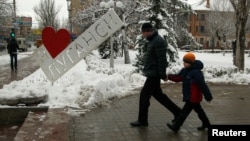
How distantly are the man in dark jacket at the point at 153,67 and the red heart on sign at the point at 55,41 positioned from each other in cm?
465

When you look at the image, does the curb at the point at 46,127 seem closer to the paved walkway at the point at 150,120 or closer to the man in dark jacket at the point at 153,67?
the paved walkway at the point at 150,120

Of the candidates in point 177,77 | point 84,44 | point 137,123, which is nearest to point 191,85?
point 177,77

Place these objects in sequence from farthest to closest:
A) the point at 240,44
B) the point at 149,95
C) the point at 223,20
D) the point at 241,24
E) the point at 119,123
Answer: the point at 223,20 → the point at 240,44 → the point at 241,24 → the point at 119,123 → the point at 149,95

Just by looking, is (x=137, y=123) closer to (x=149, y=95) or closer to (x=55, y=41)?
(x=149, y=95)

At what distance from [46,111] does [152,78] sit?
2518mm

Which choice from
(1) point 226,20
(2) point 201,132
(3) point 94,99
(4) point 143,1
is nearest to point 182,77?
(2) point 201,132

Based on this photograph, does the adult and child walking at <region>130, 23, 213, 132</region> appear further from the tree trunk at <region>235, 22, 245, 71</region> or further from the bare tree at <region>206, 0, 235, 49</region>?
the bare tree at <region>206, 0, 235, 49</region>

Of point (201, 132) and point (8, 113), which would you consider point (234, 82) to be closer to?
point (201, 132)

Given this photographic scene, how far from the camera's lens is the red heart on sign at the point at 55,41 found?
10.2 m

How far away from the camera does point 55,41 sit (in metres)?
10.3

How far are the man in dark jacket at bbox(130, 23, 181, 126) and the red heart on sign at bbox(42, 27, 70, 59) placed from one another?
4645 mm

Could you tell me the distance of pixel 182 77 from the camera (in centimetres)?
593

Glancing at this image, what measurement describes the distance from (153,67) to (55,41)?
503cm

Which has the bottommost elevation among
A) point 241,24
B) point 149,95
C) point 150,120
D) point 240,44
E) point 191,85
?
point 150,120
